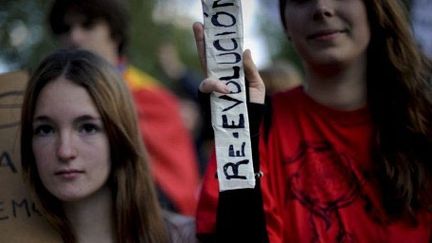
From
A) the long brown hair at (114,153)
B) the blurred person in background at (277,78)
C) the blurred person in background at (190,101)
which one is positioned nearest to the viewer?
the long brown hair at (114,153)

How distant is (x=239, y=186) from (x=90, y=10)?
62.3 inches

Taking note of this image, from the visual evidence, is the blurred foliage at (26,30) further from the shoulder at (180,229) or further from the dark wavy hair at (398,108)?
the dark wavy hair at (398,108)

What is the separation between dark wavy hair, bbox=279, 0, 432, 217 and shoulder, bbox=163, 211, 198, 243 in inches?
21.7

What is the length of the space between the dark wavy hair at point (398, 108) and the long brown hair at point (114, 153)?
0.57m

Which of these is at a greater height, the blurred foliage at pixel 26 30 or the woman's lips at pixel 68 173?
the blurred foliage at pixel 26 30

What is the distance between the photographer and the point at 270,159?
2584 millimetres

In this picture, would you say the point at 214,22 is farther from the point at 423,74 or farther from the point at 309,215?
the point at 423,74

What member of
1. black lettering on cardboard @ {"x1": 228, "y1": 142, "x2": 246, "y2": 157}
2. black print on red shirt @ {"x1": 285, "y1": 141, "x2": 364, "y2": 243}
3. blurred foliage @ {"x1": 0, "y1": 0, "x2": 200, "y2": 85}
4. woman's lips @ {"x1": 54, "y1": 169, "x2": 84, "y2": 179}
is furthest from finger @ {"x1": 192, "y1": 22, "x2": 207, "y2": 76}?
blurred foliage @ {"x1": 0, "y1": 0, "x2": 200, "y2": 85}

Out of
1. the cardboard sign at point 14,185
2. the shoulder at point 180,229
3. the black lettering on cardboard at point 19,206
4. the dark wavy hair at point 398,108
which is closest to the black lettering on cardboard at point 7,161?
the cardboard sign at point 14,185

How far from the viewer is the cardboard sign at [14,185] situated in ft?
8.86

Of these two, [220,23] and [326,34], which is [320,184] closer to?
[326,34]

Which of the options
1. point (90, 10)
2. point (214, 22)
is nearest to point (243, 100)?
point (214, 22)

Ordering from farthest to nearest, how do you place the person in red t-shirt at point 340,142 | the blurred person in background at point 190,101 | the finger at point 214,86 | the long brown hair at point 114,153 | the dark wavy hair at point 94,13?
the blurred person in background at point 190,101
the dark wavy hair at point 94,13
the long brown hair at point 114,153
the person in red t-shirt at point 340,142
the finger at point 214,86

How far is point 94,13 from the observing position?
374 cm
